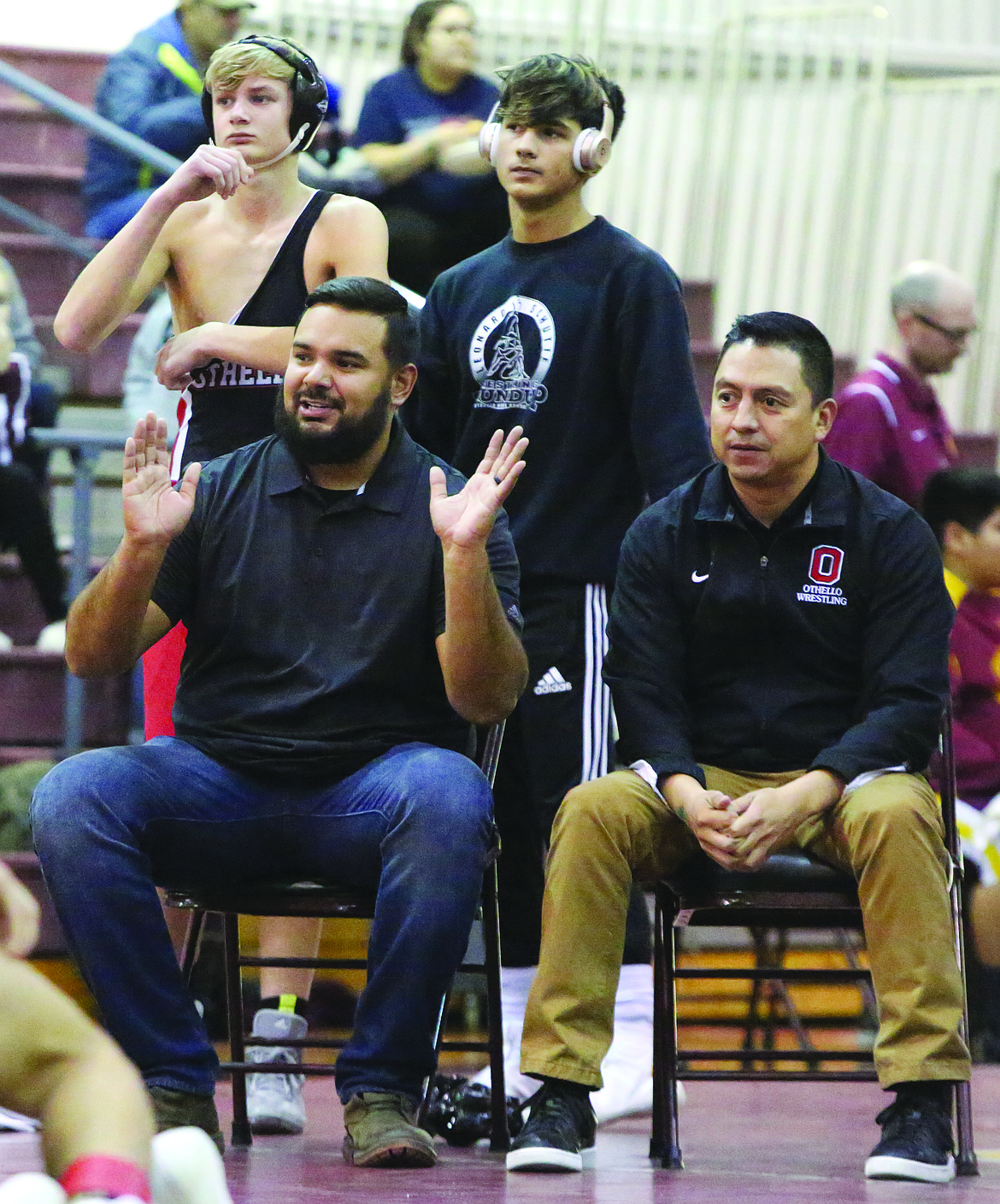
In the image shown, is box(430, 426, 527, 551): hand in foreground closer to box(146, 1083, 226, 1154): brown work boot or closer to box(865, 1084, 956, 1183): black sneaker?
box(146, 1083, 226, 1154): brown work boot

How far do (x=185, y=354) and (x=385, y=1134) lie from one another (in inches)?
49.1

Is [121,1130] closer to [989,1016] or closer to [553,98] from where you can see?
[553,98]

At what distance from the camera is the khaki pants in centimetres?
287

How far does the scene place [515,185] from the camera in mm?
3420

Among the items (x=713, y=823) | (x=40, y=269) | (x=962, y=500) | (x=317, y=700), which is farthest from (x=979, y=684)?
(x=40, y=269)

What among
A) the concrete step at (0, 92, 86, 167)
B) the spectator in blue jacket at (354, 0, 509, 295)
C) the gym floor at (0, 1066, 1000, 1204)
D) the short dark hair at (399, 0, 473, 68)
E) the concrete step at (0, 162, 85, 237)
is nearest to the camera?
the gym floor at (0, 1066, 1000, 1204)

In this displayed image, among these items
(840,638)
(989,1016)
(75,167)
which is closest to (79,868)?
(840,638)

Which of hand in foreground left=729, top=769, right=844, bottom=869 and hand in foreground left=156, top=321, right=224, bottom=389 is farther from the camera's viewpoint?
hand in foreground left=156, top=321, right=224, bottom=389

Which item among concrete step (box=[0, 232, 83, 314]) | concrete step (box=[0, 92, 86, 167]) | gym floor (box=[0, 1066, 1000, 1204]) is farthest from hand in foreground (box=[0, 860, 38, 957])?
concrete step (box=[0, 92, 86, 167])

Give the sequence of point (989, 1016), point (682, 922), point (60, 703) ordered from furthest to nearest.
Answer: point (60, 703), point (989, 1016), point (682, 922)

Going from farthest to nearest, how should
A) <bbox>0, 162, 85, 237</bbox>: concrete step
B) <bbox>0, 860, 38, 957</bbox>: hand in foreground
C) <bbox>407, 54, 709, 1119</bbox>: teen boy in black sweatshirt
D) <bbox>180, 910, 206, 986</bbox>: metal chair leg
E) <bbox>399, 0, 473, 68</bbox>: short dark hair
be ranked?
<bbox>0, 162, 85, 237</bbox>: concrete step, <bbox>399, 0, 473, 68</bbox>: short dark hair, <bbox>407, 54, 709, 1119</bbox>: teen boy in black sweatshirt, <bbox>180, 910, 206, 986</bbox>: metal chair leg, <bbox>0, 860, 38, 957</bbox>: hand in foreground

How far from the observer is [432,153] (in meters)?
5.20

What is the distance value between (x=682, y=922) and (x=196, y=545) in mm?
958

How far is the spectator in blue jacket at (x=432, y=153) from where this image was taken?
5.18 meters
